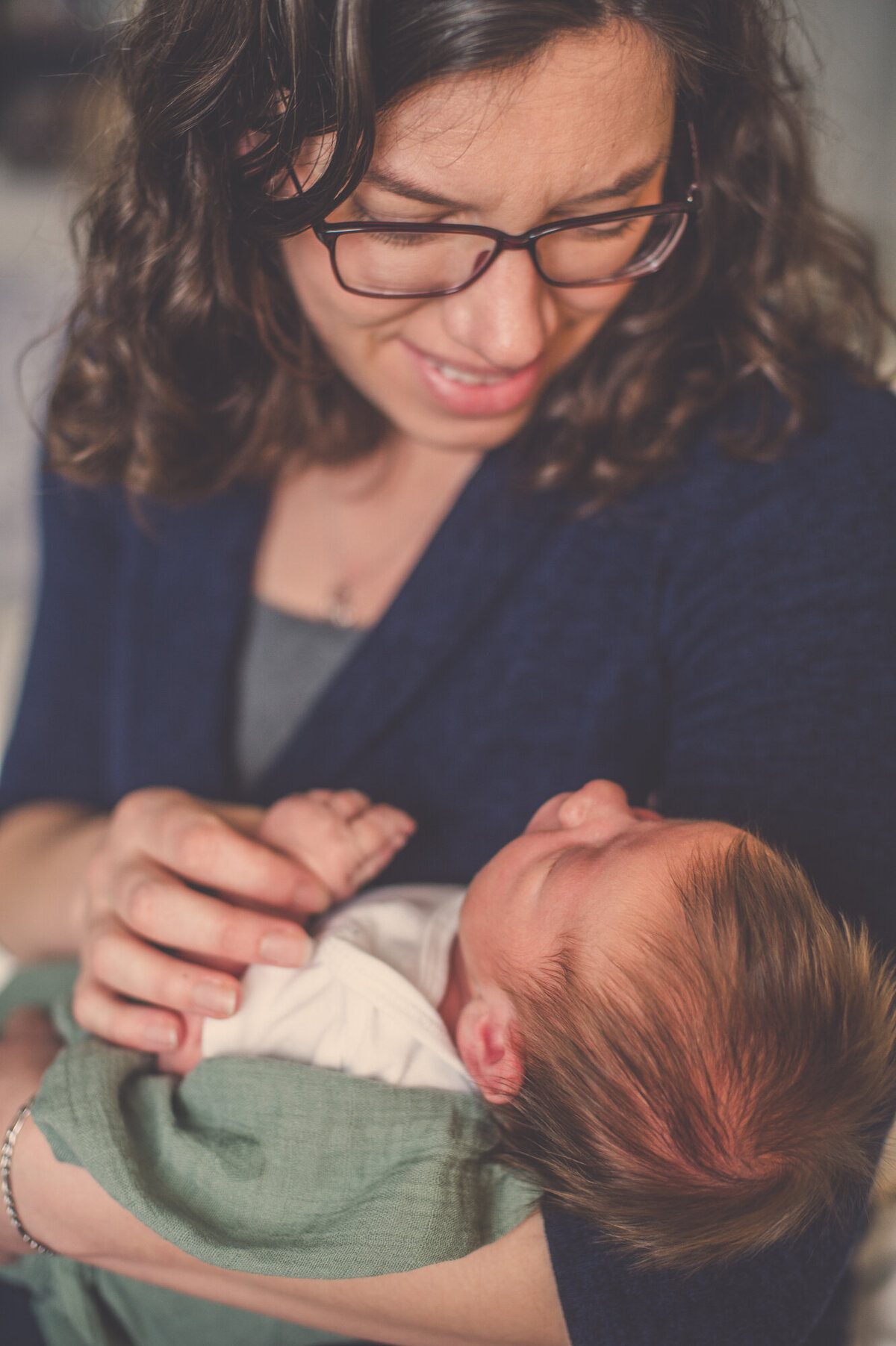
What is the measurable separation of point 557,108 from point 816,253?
22.7 inches

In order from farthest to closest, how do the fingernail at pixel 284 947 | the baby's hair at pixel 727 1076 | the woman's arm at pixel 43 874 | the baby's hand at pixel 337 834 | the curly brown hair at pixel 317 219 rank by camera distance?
the woman's arm at pixel 43 874 < the baby's hand at pixel 337 834 < the fingernail at pixel 284 947 < the baby's hair at pixel 727 1076 < the curly brown hair at pixel 317 219

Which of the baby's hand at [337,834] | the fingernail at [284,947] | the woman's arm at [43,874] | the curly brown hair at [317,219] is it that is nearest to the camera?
the curly brown hair at [317,219]

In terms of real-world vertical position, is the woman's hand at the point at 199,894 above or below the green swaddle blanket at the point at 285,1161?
above

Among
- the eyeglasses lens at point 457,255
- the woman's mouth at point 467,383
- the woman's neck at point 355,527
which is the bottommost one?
the woman's neck at point 355,527

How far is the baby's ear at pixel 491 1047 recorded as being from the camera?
0.92 m

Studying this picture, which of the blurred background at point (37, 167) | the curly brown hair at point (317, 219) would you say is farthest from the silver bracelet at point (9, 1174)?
the blurred background at point (37, 167)

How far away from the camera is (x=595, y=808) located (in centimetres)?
98

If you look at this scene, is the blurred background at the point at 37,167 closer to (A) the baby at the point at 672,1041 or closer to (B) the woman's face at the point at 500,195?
(B) the woman's face at the point at 500,195

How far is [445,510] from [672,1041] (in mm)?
742

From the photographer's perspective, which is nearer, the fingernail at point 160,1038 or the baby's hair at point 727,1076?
the baby's hair at point 727,1076

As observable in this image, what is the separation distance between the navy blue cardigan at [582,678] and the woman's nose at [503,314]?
0.95 feet

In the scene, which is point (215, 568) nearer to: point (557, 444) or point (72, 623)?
point (72, 623)

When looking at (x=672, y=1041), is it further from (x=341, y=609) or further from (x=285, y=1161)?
(x=341, y=609)

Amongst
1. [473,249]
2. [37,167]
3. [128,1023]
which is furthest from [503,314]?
[37,167]
